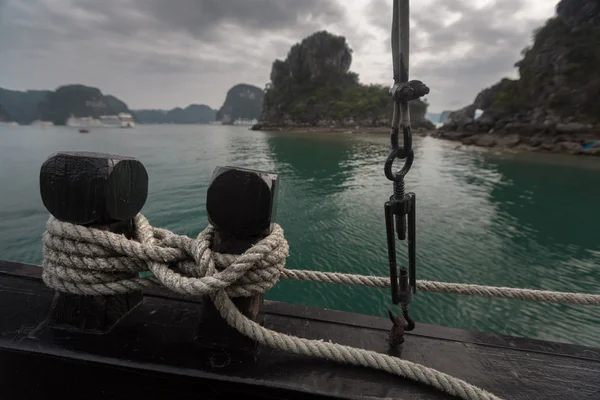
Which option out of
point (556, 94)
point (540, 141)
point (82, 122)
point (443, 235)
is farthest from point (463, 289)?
point (82, 122)

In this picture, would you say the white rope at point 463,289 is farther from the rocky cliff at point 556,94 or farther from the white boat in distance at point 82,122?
the white boat in distance at point 82,122

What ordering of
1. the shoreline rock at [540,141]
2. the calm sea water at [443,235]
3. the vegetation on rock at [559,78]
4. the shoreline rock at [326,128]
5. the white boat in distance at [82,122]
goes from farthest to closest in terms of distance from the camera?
1. the white boat in distance at [82,122]
2. the shoreline rock at [326,128]
3. the vegetation on rock at [559,78]
4. the shoreline rock at [540,141]
5. the calm sea water at [443,235]

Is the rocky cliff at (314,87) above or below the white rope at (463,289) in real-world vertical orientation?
above

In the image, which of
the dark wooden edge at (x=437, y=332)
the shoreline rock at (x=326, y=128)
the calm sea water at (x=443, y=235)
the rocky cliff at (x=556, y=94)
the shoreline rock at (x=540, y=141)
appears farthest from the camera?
the shoreline rock at (x=326, y=128)

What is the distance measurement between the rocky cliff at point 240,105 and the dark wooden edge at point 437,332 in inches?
6309

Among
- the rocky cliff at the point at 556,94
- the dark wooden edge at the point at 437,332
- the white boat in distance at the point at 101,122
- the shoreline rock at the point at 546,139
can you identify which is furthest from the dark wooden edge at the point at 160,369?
the white boat in distance at the point at 101,122

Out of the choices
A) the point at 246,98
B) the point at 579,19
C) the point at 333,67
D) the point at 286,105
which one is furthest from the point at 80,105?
the point at 579,19

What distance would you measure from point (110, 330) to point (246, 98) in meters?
176

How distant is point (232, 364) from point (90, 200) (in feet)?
2.24

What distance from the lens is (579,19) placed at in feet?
94.3

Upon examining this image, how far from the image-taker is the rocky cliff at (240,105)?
6191 inches

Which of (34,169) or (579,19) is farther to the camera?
(579,19)

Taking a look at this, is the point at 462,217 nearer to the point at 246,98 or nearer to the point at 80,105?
the point at 80,105

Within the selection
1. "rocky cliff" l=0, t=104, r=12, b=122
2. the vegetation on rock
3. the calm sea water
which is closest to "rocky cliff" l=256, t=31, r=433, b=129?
the vegetation on rock
